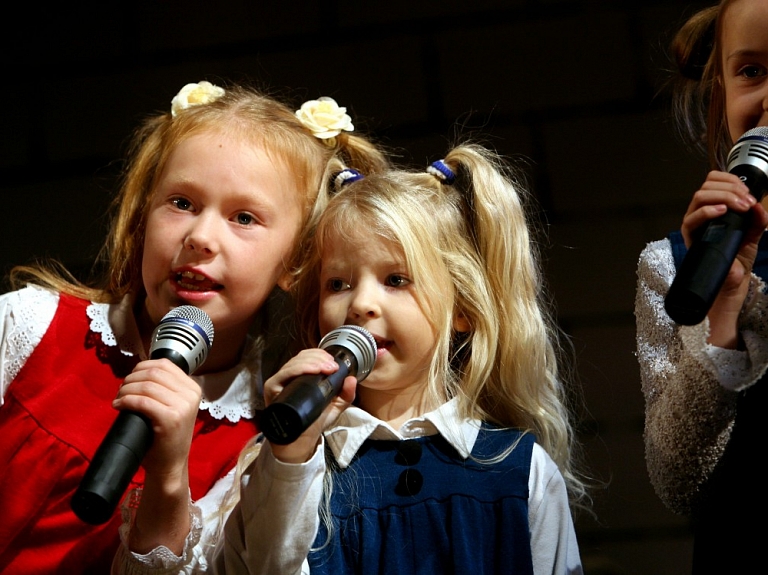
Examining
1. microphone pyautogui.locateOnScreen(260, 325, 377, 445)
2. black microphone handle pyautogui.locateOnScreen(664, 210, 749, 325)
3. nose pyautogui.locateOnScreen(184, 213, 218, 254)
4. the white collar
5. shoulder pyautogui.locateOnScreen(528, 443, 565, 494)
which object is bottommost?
shoulder pyautogui.locateOnScreen(528, 443, 565, 494)

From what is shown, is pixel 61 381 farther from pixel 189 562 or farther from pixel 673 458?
pixel 673 458

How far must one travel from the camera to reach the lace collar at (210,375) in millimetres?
1594

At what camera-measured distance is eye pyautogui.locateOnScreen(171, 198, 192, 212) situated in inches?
61.1

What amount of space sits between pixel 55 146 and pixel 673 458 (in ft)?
4.58

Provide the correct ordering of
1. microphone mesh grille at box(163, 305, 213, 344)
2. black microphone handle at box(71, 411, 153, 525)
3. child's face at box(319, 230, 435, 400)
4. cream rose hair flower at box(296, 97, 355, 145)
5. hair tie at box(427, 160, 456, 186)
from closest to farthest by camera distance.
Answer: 1. black microphone handle at box(71, 411, 153, 525)
2. microphone mesh grille at box(163, 305, 213, 344)
3. child's face at box(319, 230, 435, 400)
4. hair tie at box(427, 160, 456, 186)
5. cream rose hair flower at box(296, 97, 355, 145)

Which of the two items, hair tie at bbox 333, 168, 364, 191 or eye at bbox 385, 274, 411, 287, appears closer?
eye at bbox 385, 274, 411, 287

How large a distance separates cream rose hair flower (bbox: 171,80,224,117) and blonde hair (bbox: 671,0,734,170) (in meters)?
0.75

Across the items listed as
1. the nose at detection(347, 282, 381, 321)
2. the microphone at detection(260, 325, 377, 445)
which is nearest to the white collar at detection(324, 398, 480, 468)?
the nose at detection(347, 282, 381, 321)

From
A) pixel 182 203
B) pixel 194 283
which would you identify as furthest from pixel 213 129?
pixel 194 283

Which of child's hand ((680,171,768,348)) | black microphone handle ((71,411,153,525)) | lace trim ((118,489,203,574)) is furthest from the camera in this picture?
lace trim ((118,489,203,574))

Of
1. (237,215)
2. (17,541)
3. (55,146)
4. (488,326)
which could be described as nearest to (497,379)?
(488,326)

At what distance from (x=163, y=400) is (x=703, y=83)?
0.97m

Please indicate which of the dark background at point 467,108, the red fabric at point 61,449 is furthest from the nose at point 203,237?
the dark background at point 467,108

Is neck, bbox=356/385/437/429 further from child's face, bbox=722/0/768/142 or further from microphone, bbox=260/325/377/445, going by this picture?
child's face, bbox=722/0/768/142
